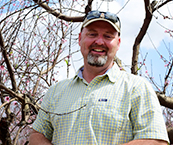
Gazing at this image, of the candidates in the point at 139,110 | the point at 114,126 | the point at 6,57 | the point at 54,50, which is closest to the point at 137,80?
the point at 139,110

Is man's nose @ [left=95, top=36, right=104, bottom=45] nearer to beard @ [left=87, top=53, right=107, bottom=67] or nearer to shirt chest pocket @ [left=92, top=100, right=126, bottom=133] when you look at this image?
beard @ [left=87, top=53, right=107, bottom=67]

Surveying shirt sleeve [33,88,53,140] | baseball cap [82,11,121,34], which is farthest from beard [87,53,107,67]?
shirt sleeve [33,88,53,140]

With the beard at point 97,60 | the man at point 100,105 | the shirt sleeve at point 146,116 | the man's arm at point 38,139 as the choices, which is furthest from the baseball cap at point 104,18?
the man's arm at point 38,139

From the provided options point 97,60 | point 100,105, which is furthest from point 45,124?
point 97,60

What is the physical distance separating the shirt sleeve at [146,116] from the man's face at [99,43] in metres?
0.34

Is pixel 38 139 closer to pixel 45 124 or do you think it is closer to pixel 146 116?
pixel 45 124

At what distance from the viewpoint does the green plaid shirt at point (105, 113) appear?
1.33 m

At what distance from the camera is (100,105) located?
1.43 meters

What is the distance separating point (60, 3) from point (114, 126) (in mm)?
2963

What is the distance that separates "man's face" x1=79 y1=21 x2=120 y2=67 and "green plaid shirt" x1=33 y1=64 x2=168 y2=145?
10cm

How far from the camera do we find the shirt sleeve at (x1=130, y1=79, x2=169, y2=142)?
1.29 m

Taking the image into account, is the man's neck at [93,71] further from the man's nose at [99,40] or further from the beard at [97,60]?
the man's nose at [99,40]

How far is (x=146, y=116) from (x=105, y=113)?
0.23 metres

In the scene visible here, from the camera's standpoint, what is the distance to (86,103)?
4.86 feet
